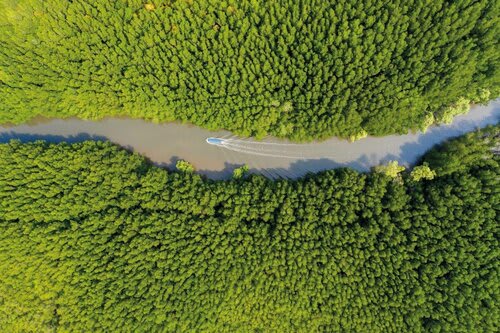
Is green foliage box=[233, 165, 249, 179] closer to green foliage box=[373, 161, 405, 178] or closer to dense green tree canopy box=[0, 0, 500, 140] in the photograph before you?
dense green tree canopy box=[0, 0, 500, 140]

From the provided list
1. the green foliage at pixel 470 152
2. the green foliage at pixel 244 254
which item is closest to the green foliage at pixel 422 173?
the green foliage at pixel 470 152

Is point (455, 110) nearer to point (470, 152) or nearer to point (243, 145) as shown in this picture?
point (470, 152)

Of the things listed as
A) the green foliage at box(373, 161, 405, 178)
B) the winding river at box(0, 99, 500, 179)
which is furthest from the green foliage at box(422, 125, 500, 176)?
the green foliage at box(373, 161, 405, 178)

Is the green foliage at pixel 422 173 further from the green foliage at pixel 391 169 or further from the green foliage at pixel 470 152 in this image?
the green foliage at pixel 391 169

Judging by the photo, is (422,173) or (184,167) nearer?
(422,173)

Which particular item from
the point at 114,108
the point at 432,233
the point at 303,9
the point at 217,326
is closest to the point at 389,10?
the point at 303,9

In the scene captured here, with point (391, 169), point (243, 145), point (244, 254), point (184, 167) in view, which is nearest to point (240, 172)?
point (243, 145)
